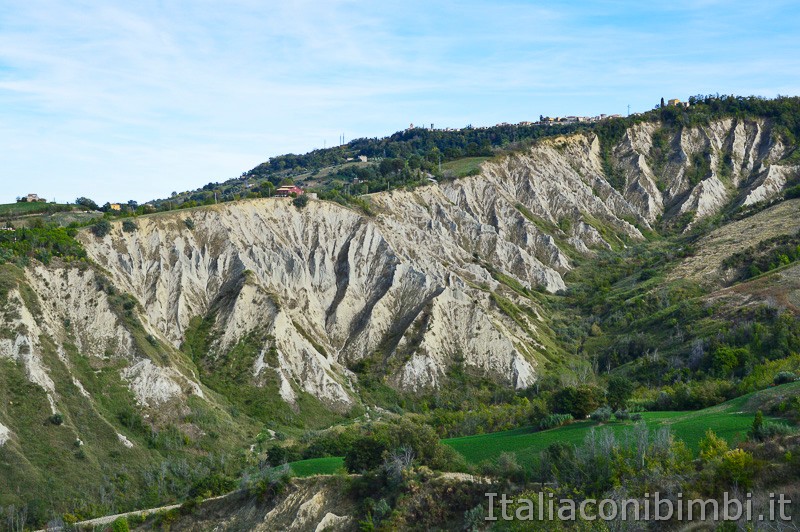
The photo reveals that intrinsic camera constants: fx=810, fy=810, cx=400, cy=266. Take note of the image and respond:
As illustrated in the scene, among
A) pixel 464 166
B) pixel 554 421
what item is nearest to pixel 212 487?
pixel 554 421

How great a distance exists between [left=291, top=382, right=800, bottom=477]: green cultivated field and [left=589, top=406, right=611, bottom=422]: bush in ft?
1.69

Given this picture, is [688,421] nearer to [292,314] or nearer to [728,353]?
[728,353]

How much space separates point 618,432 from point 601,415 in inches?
184

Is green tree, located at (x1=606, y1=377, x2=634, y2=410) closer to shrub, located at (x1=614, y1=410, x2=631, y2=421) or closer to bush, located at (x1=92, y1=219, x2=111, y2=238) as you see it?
shrub, located at (x1=614, y1=410, x2=631, y2=421)

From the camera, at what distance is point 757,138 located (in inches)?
6284

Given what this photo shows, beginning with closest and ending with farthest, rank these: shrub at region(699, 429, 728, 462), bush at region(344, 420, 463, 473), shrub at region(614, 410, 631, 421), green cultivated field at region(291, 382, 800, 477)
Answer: shrub at region(699, 429, 728, 462) < bush at region(344, 420, 463, 473) < green cultivated field at region(291, 382, 800, 477) < shrub at region(614, 410, 631, 421)

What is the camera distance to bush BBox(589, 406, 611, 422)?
43.5 meters

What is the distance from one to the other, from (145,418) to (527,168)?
9408cm

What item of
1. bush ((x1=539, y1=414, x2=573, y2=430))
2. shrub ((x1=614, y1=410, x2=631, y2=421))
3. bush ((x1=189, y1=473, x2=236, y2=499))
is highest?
shrub ((x1=614, y1=410, x2=631, y2=421))

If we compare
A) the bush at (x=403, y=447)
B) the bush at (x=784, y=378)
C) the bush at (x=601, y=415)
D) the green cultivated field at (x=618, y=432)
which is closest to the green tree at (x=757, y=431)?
the green cultivated field at (x=618, y=432)

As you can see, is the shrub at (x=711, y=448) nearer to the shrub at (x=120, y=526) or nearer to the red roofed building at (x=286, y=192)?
the shrub at (x=120, y=526)

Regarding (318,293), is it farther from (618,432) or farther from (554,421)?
(618,432)

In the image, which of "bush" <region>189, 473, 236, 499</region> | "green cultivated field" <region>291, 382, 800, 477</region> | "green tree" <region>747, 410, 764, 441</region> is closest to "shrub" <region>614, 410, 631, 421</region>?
"green cultivated field" <region>291, 382, 800, 477</region>

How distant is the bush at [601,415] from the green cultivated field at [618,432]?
1.69ft
